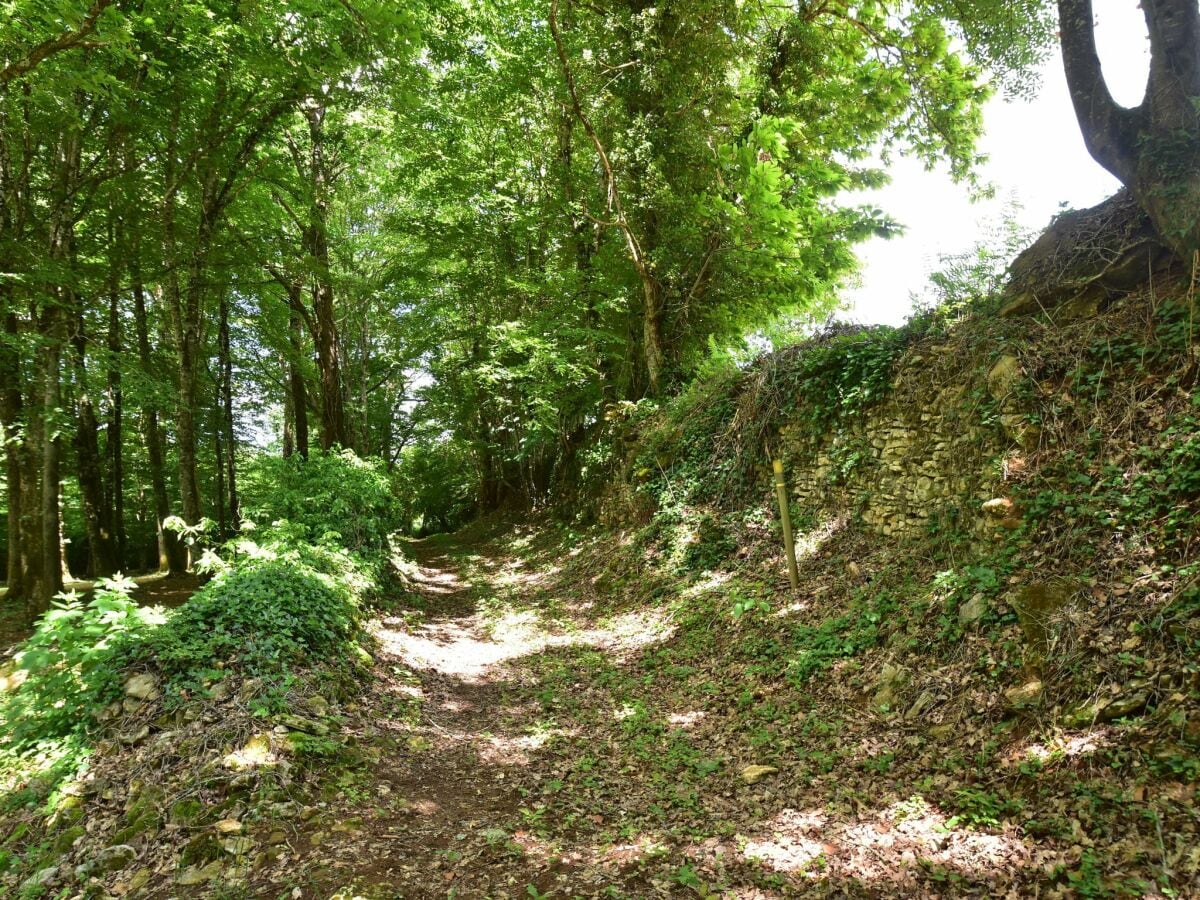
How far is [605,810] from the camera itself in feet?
13.4

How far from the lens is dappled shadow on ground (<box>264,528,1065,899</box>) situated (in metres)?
3.21

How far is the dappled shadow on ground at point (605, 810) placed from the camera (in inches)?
126

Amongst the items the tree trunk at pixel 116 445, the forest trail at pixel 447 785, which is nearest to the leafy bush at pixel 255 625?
the forest trail at pixel 447 785

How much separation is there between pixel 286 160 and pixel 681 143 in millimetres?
7803

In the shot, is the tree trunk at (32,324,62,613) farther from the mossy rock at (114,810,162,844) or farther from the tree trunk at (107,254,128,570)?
the mossy rock at (114,810,162,844)

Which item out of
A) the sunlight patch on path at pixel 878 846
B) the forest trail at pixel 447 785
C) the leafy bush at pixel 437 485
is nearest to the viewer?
the sunlight patch on path at pixel 878 846

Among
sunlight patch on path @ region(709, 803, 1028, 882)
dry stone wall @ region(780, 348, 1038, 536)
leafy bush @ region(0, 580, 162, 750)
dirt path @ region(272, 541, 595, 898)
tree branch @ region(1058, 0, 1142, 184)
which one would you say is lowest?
sunlight patch on path @ region(709, 803, 1028, 882)

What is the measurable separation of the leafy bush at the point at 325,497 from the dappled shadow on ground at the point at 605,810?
12.3 ft

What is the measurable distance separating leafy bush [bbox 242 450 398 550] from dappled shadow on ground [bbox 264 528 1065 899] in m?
3.76

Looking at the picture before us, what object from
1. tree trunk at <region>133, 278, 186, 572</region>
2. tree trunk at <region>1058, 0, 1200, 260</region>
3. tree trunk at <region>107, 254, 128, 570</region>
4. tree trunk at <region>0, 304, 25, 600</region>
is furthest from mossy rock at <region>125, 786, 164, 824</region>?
tree trunk at <region>133, 278, 186, 572</region>

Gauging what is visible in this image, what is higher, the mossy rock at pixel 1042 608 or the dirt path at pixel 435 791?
the mossy rock at pixel 1042 608

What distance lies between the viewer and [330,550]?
8.30 meters

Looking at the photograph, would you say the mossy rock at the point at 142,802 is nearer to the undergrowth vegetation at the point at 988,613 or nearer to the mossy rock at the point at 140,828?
the mossy rock at the point at 140,828

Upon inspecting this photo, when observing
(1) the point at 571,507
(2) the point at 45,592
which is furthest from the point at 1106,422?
(2) the point at 45,592
